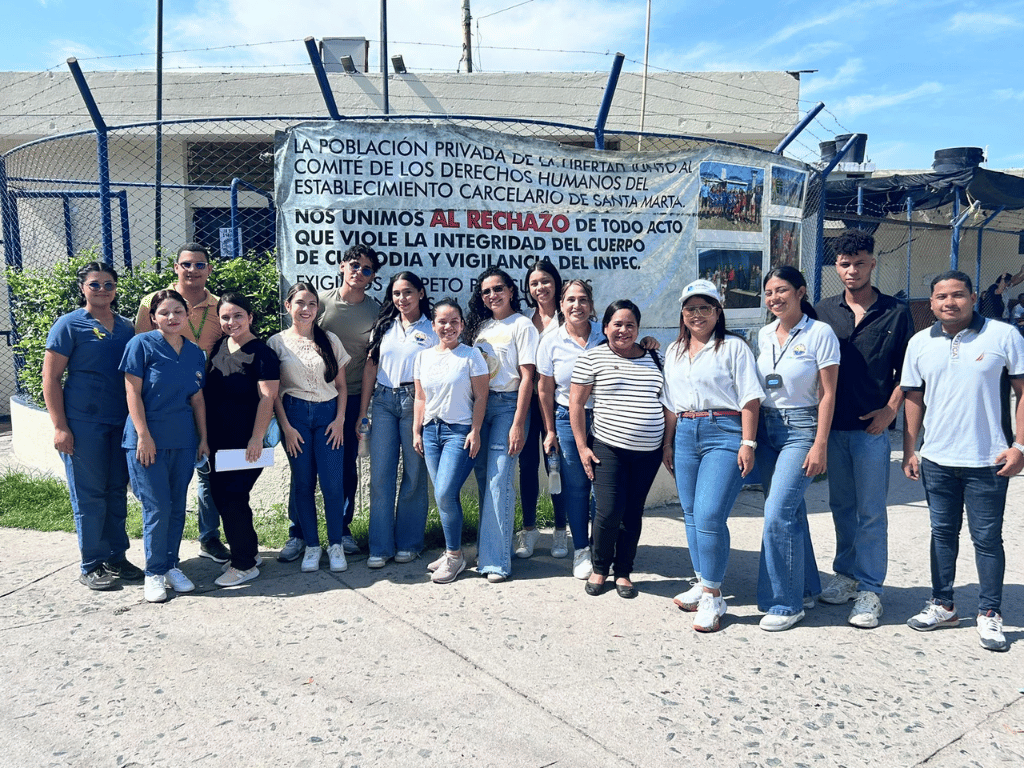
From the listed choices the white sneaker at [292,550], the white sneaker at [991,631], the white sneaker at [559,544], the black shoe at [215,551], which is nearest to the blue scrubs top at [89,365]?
the black shoe at [215,551]

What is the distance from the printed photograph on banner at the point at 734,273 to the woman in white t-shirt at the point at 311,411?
290 cm

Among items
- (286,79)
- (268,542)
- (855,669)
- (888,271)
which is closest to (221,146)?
(286,79)

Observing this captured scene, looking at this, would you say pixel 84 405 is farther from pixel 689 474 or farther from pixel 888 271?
pixel 888 271

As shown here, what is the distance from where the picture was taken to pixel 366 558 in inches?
184

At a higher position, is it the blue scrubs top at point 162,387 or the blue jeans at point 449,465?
the blue scrubs top at point 162,387

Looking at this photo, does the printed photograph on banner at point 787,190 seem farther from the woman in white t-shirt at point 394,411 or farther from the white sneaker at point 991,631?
the white sneaker at point 991,631

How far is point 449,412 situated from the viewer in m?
4.19

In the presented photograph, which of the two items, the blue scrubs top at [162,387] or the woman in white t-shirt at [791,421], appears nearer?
A: the woman in white t-shirt at [791,421]

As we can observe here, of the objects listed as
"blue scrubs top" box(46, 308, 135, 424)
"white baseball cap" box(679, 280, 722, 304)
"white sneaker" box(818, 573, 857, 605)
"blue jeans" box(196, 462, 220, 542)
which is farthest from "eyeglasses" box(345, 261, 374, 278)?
"white sneaker" box(818, 573, 857, 605)

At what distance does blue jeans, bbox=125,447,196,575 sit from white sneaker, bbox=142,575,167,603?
0.04 metres

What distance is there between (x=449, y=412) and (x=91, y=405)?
187 cm

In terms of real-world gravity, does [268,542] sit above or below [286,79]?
below

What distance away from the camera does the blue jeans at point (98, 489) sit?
160 inches

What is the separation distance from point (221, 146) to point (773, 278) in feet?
41.6
